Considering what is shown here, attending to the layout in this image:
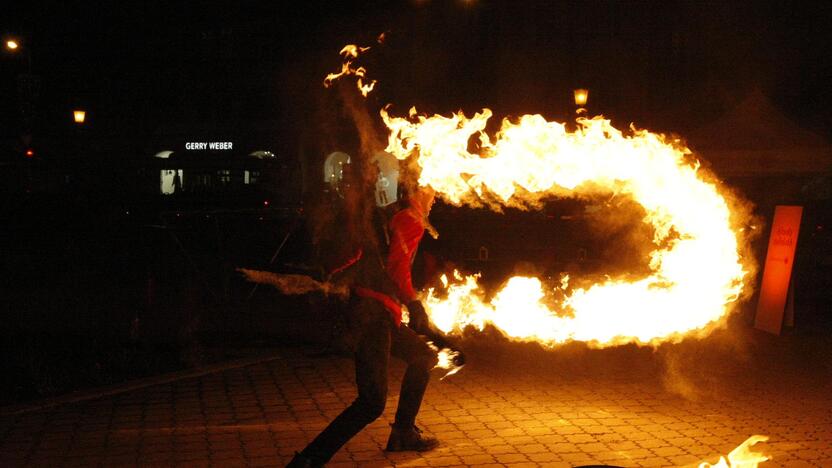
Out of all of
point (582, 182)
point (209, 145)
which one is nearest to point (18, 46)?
point (209, 145)

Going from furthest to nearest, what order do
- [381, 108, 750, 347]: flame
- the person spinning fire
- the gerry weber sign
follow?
the gerry weber sign, [381, 108, 750, 347]: flame, the person spinning fire

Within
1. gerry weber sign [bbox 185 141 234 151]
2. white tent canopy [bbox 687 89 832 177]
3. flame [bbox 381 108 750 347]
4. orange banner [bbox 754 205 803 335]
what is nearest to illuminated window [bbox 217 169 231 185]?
gerry weber sign [bbox 185 141 234 151]

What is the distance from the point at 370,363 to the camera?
18.3 ft

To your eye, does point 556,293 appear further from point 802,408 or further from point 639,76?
point 639,76

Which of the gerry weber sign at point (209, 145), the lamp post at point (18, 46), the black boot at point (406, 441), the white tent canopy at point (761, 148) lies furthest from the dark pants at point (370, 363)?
the gerry weber sign at point (209, 145)

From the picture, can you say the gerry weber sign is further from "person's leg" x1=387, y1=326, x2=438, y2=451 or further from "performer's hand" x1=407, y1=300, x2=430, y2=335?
"performer's hand" x1=407, y1=300, x2=430, y2=335

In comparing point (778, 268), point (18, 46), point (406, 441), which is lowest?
point (406, 441)

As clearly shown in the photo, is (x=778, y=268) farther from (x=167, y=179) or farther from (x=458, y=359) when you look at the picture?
(x=167, y=179)

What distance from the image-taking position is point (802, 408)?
7.66 m

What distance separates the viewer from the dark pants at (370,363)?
17.8 feet

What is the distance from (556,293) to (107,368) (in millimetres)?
6036

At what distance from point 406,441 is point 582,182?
2.57m

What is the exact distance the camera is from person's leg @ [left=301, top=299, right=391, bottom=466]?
17.7ft

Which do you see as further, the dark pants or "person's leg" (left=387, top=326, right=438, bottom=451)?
"person's leg" (left=387, top=326, right=438, bottom=451)
